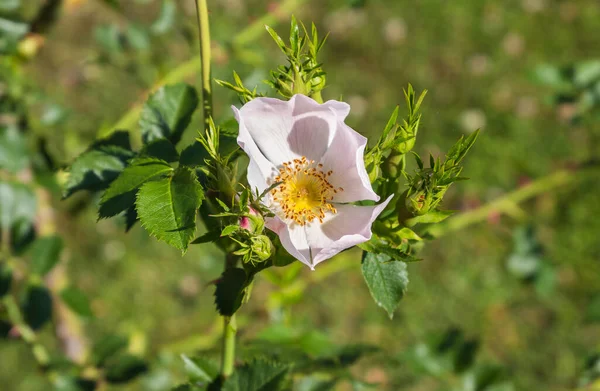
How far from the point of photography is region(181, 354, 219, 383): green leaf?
103cm

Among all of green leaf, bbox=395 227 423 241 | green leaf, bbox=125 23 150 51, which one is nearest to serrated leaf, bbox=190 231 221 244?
green leaf, bbox=395 227 423 241

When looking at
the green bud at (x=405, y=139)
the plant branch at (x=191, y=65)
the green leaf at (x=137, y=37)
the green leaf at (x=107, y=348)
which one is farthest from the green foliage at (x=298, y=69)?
the green leaf at (x=137, y=37)

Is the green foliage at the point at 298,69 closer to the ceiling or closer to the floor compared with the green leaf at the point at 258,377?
closer to the ceiling

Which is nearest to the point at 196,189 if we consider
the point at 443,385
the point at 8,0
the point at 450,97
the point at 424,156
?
the point at 8,0

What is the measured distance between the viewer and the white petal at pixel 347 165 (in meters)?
0.79

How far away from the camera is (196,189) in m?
0.75

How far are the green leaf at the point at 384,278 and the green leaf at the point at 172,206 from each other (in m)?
0.26

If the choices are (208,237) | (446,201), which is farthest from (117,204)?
(446,201)

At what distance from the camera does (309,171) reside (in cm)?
105

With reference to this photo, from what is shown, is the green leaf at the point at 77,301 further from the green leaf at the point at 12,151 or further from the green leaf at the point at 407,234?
the green leaf at the point at 407,234

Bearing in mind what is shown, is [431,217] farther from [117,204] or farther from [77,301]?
[77,301]

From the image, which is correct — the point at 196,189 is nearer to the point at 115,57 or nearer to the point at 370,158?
the point at 370,158

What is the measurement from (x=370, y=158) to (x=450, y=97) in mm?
3257

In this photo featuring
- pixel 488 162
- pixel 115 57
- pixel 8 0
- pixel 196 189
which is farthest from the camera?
pixel 488 162
